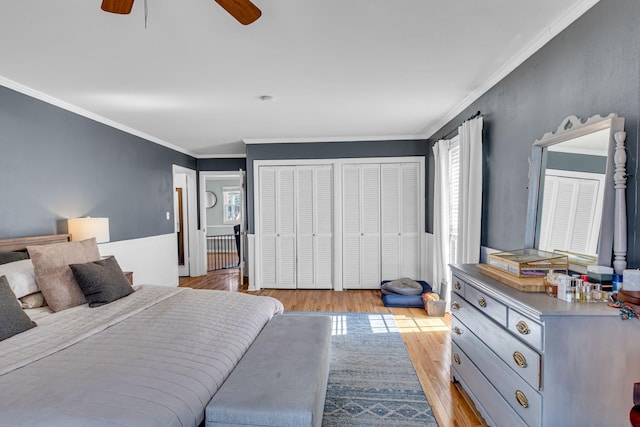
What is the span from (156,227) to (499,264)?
15.3 feet

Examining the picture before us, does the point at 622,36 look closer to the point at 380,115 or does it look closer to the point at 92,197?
the point at 380,115

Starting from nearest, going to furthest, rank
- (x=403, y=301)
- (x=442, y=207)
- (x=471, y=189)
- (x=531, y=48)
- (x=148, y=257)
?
(x=531, y=48), (x=471, y=189), (x=442, y=207), (x=403, y=301), (x=148, y=257)

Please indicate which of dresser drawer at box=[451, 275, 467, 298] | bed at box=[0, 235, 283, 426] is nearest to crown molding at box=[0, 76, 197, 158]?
bed at box=[0, 235, 283, 426]

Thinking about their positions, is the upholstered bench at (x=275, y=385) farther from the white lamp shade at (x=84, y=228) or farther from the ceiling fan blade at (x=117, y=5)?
the white lamp shade at (x=84, y=228)

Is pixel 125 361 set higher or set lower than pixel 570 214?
lower

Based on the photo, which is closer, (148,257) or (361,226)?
(148,257)

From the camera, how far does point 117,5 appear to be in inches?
53.9

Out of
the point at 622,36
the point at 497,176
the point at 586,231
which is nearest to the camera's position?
the point at 622,36

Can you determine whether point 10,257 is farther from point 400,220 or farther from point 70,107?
point 400,220

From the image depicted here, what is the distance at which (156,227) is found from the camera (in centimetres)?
476

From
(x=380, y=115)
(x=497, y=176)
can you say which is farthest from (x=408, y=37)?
(x=380, y=115)

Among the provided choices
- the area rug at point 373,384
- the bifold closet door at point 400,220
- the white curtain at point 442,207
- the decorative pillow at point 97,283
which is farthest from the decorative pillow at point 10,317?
the bifold closet door at point 400,220

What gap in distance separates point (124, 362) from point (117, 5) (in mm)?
1652

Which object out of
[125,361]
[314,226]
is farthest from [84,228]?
[314,226]
